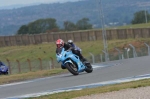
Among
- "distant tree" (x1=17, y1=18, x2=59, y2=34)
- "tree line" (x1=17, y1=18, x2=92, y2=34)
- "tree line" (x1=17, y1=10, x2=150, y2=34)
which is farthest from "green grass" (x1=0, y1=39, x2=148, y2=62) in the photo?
"distant tree" (x1=17, y1=18, x2=59, y2=34)

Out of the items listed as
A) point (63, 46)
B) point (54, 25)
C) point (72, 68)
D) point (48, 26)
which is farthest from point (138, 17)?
point (63, 46)

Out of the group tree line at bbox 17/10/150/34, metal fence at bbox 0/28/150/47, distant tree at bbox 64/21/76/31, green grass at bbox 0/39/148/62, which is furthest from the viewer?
distant tree at bbox 64/21/76/31

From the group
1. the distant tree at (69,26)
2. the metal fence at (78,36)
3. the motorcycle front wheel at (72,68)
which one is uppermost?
the motorcycle front wheel at (72,68)

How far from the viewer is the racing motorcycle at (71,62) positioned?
882 inches

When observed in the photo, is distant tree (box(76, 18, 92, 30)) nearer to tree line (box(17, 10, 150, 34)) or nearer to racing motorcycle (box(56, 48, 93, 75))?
tree line (box(17, 10, 150, 34))

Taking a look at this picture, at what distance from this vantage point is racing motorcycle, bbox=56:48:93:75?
22406 millimetres

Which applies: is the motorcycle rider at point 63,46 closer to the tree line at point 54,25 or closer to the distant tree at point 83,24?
the tree line at point 54,25

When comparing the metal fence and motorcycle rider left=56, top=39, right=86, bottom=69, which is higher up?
motorcycle rider left=56, top=39, right=86, bottom=69

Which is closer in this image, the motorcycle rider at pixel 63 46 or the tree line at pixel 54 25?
the motorcycle rider at pixel 63 46

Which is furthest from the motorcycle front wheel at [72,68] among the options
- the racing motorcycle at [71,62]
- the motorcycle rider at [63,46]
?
the motorcycle rider at [63,46]

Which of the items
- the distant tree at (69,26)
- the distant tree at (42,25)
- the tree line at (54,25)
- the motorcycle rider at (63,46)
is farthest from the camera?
the distant tree at (42,25)

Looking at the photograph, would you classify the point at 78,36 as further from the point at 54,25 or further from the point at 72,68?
the point at 72,68

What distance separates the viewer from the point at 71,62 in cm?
2261

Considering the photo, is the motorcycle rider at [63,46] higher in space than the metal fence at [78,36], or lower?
higher
